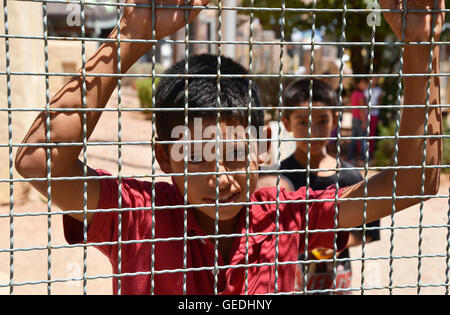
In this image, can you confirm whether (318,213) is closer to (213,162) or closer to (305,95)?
(213,162)

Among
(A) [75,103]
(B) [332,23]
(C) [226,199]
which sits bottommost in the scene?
(C) [226,199]

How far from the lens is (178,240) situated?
135cm

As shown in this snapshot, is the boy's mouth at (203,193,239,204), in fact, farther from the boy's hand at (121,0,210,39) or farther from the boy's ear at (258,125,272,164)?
the boy's hand at (121,0,210,39)

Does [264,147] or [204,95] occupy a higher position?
[204,95]

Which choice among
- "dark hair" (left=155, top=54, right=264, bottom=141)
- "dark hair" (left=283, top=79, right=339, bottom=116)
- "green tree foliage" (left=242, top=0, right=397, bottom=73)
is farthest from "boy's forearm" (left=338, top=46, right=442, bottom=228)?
"green tree foliage" (left=242, top=0, right=397, bottom=73)

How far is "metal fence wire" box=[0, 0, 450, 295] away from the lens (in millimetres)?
1088

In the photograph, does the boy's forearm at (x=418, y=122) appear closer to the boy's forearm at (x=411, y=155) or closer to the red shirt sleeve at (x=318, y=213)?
the boy's forearm at (x=411, y=155)

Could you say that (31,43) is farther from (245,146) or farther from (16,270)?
(245,146)

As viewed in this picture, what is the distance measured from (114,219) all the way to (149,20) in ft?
1.69

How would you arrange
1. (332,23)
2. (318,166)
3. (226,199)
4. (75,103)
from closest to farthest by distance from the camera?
(75,103) → (226,199) → (318,166) → (332,23)

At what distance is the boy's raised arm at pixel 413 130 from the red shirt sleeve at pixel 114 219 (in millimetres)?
538

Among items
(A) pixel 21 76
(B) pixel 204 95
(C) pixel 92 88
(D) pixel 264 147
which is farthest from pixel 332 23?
(C) pixel 92 88

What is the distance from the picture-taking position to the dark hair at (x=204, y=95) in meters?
1.30

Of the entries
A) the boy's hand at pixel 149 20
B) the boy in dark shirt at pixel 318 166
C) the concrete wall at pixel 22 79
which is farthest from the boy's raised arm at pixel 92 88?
the concrete wall at pixel 22 79
